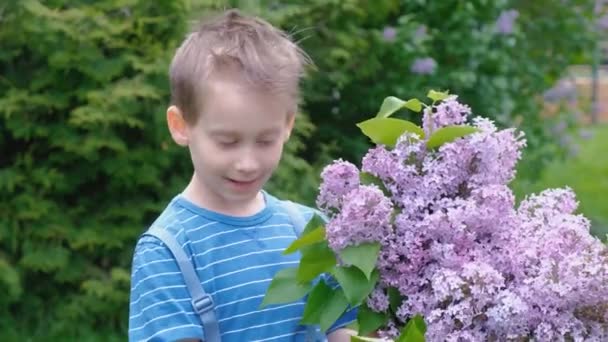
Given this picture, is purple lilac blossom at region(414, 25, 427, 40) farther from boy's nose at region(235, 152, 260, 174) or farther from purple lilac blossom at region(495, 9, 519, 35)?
boy's nose at region(235, 152, 260, 174)

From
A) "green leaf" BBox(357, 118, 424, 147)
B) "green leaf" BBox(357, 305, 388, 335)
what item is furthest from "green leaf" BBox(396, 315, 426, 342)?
"green leaf" BBox(357, 118, 424, 147)

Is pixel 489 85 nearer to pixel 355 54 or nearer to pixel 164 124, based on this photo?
pixel 355 54

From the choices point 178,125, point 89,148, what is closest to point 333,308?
point 178,125

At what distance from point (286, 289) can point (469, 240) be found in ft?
1.16

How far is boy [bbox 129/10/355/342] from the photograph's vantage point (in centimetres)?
218

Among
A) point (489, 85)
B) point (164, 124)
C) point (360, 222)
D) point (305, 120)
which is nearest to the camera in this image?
point (360, 222)

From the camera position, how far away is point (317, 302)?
200 centimetres

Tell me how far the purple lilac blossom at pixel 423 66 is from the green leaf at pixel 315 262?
4620mm

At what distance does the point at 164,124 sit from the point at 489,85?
2400 mm

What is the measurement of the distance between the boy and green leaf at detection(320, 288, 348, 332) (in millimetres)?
176

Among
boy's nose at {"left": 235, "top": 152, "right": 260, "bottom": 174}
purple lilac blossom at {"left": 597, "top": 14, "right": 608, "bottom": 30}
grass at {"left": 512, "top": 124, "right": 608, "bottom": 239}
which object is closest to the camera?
boy's nose at {"left": 235, "top": 152, "right": 260, "bottom": 174}

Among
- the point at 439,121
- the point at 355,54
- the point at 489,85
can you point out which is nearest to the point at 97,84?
the point at 355,54

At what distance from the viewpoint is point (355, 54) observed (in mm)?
6371

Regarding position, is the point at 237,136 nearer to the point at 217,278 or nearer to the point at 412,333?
the point at 217,278
